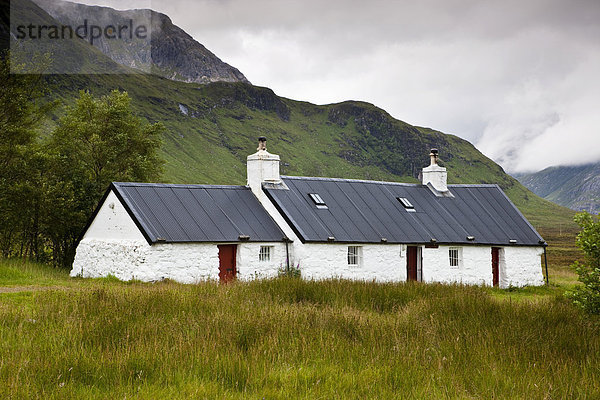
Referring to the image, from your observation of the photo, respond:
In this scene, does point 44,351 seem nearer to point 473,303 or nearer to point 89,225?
point 473,303

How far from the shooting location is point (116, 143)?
106 ft

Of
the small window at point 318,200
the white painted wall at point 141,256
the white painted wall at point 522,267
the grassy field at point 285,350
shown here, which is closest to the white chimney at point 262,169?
the small window at point 318,200

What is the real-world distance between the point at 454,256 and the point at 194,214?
1196 centimetres

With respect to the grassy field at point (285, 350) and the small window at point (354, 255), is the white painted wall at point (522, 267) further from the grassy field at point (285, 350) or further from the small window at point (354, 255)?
the grassy field at point (285, 350)

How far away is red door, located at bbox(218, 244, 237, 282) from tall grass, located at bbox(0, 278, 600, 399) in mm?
10580

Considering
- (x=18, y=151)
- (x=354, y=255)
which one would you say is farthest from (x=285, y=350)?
(x=18, y=151)

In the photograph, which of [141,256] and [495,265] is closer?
[141,256]

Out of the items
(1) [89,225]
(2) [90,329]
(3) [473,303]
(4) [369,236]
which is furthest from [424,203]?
(2) [90,329]

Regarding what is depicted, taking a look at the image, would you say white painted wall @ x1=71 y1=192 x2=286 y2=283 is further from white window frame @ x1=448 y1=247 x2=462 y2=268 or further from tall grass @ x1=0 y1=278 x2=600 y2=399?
tall grass @ x1=0 y1=278 x2=600 y2=399

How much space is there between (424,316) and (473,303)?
4.49ft

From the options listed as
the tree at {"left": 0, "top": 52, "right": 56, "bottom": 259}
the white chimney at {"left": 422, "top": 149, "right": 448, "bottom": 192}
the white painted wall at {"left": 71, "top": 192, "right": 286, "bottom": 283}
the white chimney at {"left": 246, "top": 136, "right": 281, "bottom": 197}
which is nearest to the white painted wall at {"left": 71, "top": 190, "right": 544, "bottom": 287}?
the white painted wall at {"left": 71, "top": 192, "right": 286, "bottom": 283}

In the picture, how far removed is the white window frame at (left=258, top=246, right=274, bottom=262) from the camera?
2348cm

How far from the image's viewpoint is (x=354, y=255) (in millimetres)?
24672

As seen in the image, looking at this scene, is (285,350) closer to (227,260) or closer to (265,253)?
(227,260)
